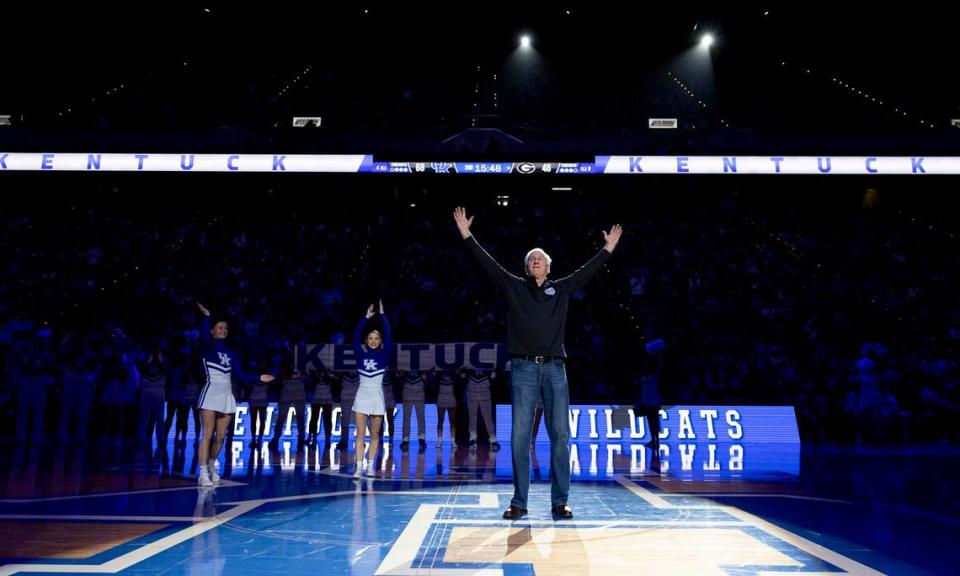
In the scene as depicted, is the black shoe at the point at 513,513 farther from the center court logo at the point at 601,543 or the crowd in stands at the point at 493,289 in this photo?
the crowd in stands at the point at 493,289

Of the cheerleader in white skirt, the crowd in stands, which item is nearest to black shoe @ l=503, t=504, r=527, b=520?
the cheerleader in white skirt

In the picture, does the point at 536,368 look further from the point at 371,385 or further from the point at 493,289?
the point at 493,289

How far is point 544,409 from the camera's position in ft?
18.3

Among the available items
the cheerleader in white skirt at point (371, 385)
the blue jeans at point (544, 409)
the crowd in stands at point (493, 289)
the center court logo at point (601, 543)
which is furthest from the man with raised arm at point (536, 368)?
the crowd in stands at point (493, 289)

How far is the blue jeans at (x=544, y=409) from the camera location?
5.49 m

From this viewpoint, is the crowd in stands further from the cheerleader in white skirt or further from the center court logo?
the center court logo

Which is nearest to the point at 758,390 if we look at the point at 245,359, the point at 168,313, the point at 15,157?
the point at 245,359

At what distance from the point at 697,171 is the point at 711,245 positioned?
371 centimetres

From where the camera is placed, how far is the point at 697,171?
20.5 meters

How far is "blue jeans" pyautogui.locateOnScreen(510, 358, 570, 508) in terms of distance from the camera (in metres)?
5.49

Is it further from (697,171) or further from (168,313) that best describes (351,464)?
(697,171)

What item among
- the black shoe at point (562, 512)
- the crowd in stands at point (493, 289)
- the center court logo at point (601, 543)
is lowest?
the center court logo at point (601, 543)

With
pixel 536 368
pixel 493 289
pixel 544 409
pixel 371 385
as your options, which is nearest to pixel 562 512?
pixel 544 409

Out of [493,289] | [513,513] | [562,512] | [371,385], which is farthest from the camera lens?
[493,289]
